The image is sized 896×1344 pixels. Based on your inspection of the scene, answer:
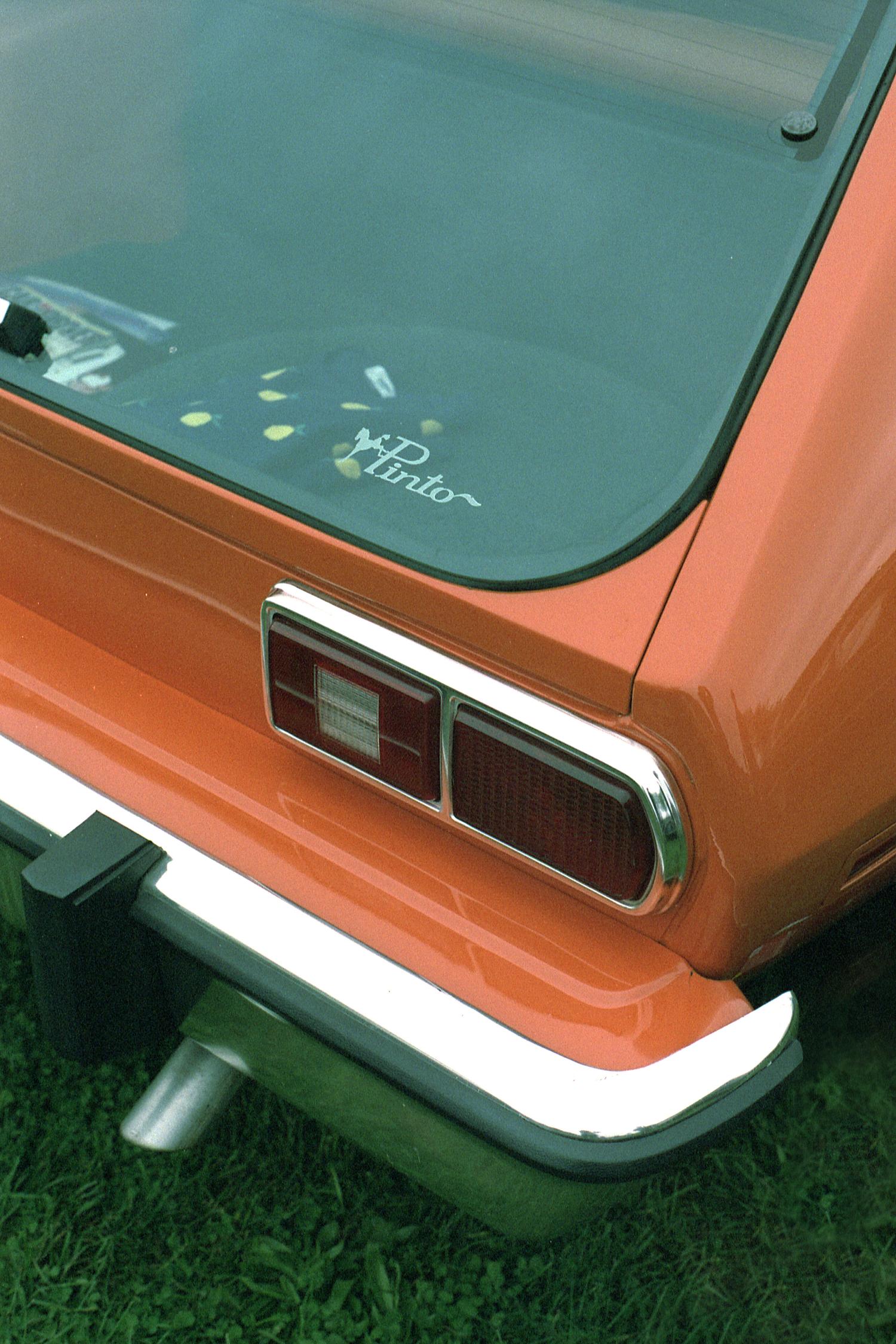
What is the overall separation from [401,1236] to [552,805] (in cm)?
105

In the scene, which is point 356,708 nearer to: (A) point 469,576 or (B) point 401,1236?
(A) point 469,576

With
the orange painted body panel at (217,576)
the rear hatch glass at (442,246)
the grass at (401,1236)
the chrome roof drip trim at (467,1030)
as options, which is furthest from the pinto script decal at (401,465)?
the grass at (401,1236)

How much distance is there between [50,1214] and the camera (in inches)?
80.6

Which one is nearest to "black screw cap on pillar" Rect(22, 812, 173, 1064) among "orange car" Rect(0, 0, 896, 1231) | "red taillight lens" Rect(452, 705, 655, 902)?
"orange car" Rect(0, 0, 896, 1231)

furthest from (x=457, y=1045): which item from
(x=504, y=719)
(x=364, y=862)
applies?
(x=504, y=719)

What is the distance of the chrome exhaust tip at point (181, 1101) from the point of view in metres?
1.80

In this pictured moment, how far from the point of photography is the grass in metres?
1.95

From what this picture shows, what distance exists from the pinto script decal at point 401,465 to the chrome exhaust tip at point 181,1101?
862 millimetres

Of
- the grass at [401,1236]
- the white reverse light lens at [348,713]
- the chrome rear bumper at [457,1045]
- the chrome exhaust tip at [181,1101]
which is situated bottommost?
the grass at [401,1236]

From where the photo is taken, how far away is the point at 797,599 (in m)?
1.25

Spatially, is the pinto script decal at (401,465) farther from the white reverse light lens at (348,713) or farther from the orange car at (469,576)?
the white reverse light lens at (348,713)

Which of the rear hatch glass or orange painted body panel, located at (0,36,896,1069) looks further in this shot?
the rear hatch glass

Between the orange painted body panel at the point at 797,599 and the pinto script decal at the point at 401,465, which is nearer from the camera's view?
the orange painted body panel at the point at 797,599

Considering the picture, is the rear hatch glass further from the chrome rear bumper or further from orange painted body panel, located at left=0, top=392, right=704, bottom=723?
the chrome rear bumper
